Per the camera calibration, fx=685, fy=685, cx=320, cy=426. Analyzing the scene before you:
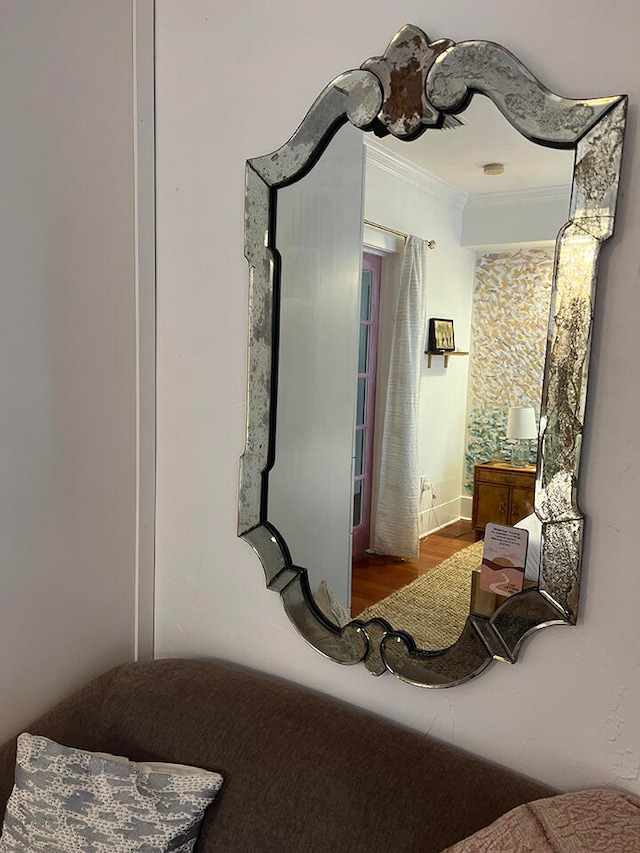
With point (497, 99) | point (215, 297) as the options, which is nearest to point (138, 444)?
point (215, 297)

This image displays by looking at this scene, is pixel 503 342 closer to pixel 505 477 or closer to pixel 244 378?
pixel 505 477

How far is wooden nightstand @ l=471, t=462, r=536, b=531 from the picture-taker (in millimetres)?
1193

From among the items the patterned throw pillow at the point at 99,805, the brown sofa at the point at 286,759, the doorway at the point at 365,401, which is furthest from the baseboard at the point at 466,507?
the patterned throw pillow at the point at 99,805

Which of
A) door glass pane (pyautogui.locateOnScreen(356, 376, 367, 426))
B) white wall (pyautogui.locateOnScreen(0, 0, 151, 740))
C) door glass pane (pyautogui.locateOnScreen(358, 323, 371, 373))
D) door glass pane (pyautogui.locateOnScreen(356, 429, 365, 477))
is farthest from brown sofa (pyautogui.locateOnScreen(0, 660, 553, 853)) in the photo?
door glass pane (pyautogui.locateOnScreen(358, 323, 371, 373))

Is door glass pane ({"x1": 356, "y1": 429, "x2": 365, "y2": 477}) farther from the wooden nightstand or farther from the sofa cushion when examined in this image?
the sofa cushion

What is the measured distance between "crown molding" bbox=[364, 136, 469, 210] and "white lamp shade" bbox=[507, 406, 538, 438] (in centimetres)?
39

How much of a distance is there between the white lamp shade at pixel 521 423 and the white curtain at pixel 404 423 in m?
0.19

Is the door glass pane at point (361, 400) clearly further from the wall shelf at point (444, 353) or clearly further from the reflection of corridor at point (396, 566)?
the reflection of corridor at point (396, 566)

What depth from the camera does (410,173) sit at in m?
1.28

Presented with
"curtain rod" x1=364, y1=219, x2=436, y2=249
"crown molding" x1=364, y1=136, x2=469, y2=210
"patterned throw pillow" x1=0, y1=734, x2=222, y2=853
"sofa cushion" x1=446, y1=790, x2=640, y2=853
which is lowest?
"patterned throw pillow" x1=0, y1=734, x2=222, y2=853

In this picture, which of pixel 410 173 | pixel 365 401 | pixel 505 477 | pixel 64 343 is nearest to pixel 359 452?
pixel 365 401

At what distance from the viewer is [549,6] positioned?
3.67 feet

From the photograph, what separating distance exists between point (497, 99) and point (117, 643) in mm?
1487

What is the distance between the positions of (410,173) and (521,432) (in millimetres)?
522
